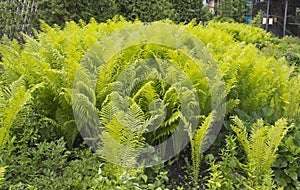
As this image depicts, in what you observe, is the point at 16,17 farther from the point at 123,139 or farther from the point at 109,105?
the point at 123,139

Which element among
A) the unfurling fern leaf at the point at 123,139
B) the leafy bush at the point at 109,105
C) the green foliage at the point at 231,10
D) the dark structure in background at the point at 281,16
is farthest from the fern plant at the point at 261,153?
the dark structure in background at the point at 281,16

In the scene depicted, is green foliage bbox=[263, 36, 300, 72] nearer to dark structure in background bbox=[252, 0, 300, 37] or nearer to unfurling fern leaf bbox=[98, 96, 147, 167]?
unfurling fern leaf bbox=[98, 96, 147, 167]

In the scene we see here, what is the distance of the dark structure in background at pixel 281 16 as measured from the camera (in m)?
11.1

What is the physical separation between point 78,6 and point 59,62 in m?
4.40

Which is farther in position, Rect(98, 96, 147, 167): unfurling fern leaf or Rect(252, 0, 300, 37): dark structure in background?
Rect(252, 0, 300, 37): dark structure in background

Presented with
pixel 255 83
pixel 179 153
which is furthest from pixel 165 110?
pixel 255 83

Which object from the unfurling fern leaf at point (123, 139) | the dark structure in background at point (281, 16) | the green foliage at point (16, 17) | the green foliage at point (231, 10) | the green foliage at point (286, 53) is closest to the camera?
the unfurling fern leaf at point (123, 139)

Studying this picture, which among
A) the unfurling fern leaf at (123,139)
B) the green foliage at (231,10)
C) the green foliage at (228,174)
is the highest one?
the green foliage at (231,10)

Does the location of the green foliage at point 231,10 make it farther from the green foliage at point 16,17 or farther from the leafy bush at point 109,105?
the leafy bush at point 109,105

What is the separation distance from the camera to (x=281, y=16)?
11359 mm

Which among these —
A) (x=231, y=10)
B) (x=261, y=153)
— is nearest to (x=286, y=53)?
(x=261, y=153)

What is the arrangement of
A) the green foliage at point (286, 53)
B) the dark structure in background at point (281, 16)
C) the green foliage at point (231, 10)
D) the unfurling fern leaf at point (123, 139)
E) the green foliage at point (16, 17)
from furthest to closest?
the dark structure in background at point (281, 16), the green foliage at point (231, 10), the green foliage at point (16, 17), the green foliage at point (286, 53), the unfurling fern leaf at point (123, 139)

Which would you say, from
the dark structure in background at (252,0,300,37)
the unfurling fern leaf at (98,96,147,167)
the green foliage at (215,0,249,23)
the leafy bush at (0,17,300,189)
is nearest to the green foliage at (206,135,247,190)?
the leafy bush at (0,17,300,189)

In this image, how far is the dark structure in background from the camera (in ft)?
36.4
